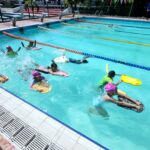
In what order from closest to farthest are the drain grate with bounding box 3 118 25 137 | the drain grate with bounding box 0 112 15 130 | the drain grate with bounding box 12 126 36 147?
the drain grate with bounding box 12 126 36 147 → the drain grate with bounding box 3 118 25 137 → the drain grate with bounding box 0 112 15 130

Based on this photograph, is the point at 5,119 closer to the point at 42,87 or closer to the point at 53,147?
the point at 53,147

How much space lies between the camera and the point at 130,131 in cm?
500

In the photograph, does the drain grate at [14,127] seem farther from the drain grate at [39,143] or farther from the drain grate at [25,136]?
the drain grate at [39,143]

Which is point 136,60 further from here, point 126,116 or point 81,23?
point 81,23

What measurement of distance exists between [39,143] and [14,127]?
767mm

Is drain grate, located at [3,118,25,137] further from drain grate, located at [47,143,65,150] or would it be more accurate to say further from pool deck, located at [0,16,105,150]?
drain grate, located at [47,143,65,150]

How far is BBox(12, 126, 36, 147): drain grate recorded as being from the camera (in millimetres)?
3525

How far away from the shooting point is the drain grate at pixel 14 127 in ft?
12.3

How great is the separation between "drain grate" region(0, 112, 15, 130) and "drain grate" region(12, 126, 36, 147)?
48 centimetres

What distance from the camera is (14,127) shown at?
390cm

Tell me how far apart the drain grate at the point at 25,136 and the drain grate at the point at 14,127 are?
0.09 m

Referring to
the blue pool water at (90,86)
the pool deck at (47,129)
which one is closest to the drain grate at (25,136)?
the pool deck at (47,129)

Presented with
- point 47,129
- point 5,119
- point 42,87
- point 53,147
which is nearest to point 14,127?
point 5,119

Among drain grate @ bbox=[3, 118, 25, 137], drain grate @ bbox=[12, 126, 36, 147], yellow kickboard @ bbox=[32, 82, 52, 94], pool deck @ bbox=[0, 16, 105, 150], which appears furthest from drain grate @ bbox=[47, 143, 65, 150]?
yellow kickboard @ bbox=[32, 82, 52, 94]
